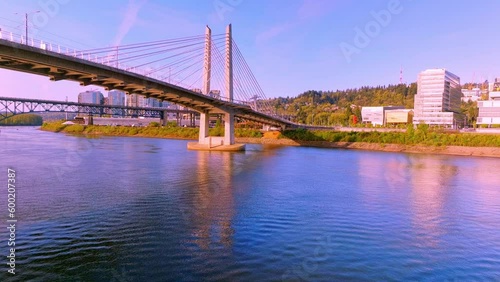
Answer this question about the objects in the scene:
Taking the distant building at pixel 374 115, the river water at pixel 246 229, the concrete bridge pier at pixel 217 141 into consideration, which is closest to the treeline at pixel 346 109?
the distant building at pixel 374 115

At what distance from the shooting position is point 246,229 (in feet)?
43.0

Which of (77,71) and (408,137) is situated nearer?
(77,71)

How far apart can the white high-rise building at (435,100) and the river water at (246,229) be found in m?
96.0

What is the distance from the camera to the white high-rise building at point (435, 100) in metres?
110

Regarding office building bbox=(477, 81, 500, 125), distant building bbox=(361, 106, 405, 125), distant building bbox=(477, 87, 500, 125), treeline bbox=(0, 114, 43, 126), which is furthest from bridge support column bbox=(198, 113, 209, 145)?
treeline bbox=(0, 114, 43, 126)

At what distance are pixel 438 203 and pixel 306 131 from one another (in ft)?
187

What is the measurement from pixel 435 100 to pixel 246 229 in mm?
116715

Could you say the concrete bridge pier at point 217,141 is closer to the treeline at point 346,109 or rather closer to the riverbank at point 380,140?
the riverbank at point 380,140

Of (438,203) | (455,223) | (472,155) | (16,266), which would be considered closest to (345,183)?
(438,203)

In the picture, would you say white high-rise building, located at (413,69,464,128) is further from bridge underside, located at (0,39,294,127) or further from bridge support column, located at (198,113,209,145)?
bridge underside, located at (0,39,294,127)

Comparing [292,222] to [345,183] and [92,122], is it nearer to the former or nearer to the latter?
[345,183]

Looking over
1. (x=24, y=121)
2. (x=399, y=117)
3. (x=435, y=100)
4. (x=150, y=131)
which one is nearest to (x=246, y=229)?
(x=150, y=131)

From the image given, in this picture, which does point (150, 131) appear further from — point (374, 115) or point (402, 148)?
point (374, 115)

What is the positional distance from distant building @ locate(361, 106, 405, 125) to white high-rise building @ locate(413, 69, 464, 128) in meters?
13.3
